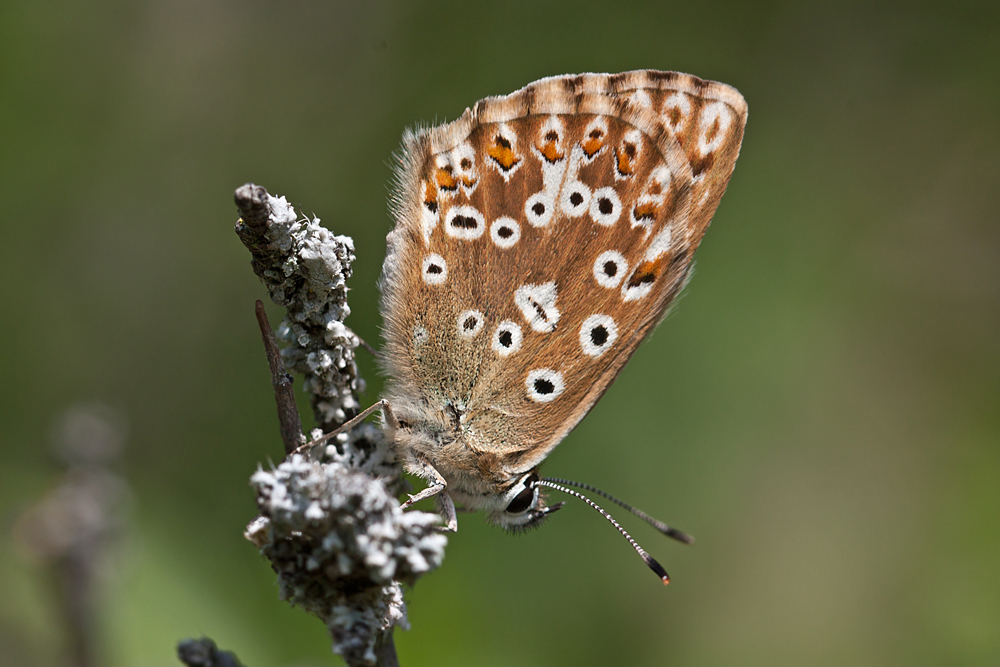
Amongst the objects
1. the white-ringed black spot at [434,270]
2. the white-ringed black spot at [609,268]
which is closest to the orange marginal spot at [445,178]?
the white-ringed black spot at [434,270]

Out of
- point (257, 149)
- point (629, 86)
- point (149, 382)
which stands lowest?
point (629, 86)

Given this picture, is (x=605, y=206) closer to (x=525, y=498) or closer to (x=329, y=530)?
(x=525, y=498)

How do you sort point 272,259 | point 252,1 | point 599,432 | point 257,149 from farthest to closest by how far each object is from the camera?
point 252,1 < point 257,149 < point 599,432 < point 272,259

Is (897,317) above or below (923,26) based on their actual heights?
below

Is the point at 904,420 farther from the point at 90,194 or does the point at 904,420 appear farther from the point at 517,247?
the point at 90,194

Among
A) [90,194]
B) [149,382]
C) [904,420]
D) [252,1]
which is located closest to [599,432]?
[904,420]

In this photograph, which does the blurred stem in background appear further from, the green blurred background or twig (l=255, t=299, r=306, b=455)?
the green blurred background

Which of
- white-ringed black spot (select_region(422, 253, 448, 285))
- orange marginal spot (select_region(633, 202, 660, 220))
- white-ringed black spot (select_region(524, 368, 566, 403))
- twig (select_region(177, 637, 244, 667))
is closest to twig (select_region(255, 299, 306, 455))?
twig (select_region(177, 637, 244, 667))

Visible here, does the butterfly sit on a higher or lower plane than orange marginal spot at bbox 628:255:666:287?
higher

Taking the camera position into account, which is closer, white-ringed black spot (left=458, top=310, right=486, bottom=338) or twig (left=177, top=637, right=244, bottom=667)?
twig (left=177, top=637, right=244, bottom=667)
